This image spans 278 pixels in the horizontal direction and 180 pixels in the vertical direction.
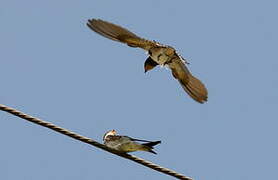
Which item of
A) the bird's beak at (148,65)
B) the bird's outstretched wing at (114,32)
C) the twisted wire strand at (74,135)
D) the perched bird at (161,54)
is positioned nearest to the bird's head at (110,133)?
the perched bird at (161,54)

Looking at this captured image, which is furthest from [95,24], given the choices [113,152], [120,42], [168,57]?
[113,152]

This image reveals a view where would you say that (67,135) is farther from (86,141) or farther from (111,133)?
(111,133)

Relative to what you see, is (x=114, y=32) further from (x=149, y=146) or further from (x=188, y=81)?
(x=149, y=146)

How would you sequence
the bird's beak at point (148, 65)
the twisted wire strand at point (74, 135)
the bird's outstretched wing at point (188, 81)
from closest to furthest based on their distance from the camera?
1. the twisted wire strand at point (74, 135)
2. the bird's outstretched wing at point (188, 81)
3. the bird's beak at point (148, 65)

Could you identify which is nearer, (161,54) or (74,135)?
(74,135)

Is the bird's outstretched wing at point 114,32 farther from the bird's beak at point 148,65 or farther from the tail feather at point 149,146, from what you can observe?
the tail feather at point 149,146

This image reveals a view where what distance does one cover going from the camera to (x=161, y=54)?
32.1 feet

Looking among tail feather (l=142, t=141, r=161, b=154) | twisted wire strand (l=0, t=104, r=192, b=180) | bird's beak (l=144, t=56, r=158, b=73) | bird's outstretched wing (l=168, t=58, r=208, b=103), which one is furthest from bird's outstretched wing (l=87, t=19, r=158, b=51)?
twisted wire strand (l=0, t=104, r=192, b=180)

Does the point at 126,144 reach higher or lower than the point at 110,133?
lower

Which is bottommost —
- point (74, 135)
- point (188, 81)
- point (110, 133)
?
point (74, 135)

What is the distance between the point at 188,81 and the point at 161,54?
1.33ft

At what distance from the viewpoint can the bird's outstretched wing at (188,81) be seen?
923 centimetres

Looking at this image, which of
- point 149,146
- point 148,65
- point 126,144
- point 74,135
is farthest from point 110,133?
point 74,135

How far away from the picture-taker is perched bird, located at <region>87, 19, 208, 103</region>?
9277mm
